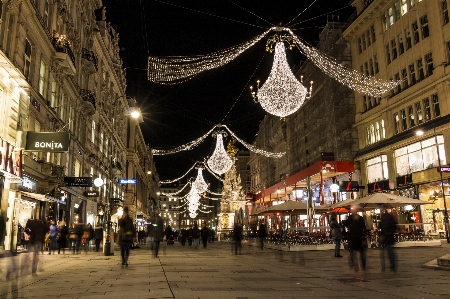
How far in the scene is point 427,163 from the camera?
108ft

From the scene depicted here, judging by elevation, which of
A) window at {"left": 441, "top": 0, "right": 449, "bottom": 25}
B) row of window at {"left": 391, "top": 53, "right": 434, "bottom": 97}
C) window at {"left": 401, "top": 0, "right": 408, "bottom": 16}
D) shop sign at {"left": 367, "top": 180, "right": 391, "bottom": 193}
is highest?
window at {"left": 401, "top": 0, "right": 408, "bottom": 16}

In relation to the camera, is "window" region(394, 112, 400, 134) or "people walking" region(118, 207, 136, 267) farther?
"window" region(394, 112, 400, 134)

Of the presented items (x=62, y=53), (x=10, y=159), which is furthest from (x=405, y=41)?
(x=10, y=159)

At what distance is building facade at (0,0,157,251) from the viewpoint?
1964 cm

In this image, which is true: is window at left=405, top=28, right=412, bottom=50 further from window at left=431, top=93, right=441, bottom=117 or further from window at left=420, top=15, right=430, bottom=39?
window at left=431, top=93, right=441, bottom=117

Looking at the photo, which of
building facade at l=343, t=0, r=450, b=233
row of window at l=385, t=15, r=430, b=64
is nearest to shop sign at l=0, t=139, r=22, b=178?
building facade at l=343, t=0, r=450, b=233

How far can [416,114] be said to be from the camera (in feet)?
113

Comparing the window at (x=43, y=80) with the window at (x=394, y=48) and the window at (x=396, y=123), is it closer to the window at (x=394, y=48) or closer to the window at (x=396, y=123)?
the window at (x=396, y=123)

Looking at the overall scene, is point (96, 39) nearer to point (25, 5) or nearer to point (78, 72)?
point (78, 72)

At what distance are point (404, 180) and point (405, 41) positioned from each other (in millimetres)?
11631

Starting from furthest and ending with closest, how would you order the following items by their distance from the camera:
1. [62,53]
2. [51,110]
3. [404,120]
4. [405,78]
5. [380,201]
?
[404,120], [405,78], [62,53], [51,110], [380,201]

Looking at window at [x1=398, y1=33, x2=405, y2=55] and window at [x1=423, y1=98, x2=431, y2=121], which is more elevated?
window at [x1=398, y1=33, x2=405, y2=55]

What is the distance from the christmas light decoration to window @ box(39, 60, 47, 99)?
12885 millimetres

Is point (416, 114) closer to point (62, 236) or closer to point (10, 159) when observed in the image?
point (62, 236)
